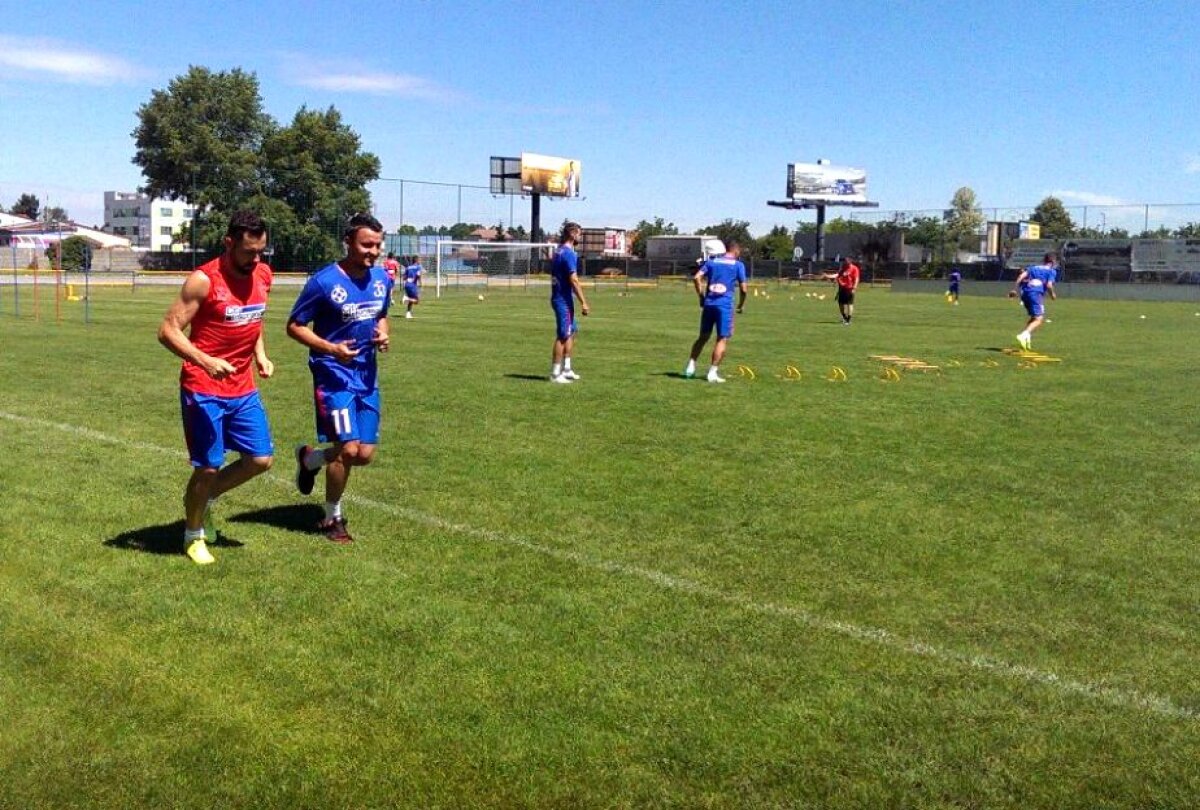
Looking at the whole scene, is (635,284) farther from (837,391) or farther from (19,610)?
(19,610)

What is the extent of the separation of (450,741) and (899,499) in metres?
4.90

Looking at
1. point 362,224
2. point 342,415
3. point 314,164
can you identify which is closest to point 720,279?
point 362,224

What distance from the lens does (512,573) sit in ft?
19.3

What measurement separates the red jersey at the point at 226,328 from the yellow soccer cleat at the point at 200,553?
34.3 inches

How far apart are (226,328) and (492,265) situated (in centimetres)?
6501

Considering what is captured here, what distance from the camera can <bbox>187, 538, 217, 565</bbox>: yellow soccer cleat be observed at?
234 inches

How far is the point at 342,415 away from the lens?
21.0ft

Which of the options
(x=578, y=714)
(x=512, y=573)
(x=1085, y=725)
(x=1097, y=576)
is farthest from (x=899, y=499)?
(x=578, y=714)

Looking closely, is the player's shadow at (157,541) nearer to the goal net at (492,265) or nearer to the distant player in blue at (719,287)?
the distant player in blue at (719,287)

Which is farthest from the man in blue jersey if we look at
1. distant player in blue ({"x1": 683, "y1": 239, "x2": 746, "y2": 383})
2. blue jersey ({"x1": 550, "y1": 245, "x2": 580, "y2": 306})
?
distant player in blue ({"x1": 683, "y1": 239, "x2": 746, "y2": 383})

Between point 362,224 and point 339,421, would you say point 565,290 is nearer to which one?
point 362,224

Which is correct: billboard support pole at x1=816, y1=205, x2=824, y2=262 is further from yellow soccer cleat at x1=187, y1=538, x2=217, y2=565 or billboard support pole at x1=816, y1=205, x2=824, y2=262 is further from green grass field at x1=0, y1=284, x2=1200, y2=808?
yellow soccer cleat at x1=187, y1=538, x2=217, y2=565

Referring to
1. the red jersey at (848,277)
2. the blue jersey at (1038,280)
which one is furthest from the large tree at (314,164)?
the blue jersey at (1038,280)

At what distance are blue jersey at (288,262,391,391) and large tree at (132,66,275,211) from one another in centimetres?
7667
